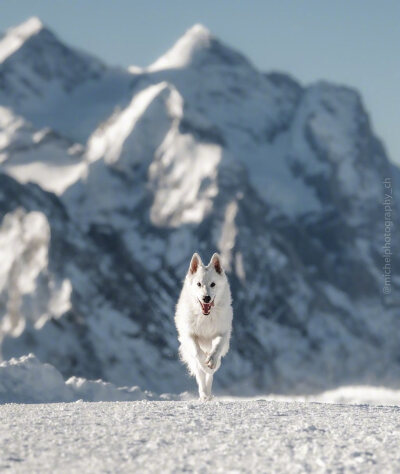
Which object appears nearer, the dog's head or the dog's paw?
the dog's head

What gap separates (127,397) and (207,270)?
13350mm

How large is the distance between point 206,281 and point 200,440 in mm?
5286

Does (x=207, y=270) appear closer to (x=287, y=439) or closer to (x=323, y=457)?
(x=287, y=439)

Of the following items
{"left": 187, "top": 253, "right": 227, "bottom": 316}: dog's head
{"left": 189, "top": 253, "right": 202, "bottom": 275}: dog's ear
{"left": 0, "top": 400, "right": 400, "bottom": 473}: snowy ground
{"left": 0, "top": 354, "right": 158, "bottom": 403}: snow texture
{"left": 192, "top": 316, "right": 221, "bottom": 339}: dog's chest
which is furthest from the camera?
{"left": 0, "top": 354, "right": 158, "bottom": 403}: snow texture

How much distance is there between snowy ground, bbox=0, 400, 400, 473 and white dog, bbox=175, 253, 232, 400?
243 cm

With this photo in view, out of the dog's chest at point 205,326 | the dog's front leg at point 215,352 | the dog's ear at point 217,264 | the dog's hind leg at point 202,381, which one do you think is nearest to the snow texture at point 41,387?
the dog's hind leg at point 202,381

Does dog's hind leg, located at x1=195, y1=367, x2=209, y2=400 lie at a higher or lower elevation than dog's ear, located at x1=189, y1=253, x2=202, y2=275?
lower

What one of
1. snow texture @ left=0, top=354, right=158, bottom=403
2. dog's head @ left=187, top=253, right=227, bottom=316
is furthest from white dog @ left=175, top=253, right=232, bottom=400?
snow texture @ left=0, top=354, right=158, bottom=403

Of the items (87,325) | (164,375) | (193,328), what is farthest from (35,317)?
(193,328)

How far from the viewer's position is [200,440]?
10.6 m

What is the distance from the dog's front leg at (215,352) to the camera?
1605 cm

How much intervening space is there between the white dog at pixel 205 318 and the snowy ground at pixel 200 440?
2434 mm

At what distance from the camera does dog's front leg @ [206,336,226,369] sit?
16047 mm

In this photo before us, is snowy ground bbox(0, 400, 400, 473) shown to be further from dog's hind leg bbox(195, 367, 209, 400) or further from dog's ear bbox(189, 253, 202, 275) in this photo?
dog's ear bbox(189, 253, 202, 275)
